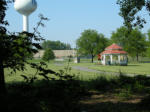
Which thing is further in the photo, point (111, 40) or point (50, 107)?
point (111, 40)

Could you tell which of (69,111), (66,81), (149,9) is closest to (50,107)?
(69,111)

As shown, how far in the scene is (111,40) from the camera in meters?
70.4

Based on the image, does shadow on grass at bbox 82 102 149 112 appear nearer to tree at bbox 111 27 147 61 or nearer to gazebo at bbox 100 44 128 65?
gazebo at bbox 100 44 128 65

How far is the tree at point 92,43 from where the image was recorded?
66438mm

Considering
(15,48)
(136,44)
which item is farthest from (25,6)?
(15,48)

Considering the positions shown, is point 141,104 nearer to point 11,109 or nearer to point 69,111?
point 69,111

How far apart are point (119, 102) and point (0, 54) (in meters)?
3.48

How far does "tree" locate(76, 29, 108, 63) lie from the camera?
2616 inches

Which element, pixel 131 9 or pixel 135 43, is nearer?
pixel 131 9

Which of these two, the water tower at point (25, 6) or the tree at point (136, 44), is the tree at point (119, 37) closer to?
the tree at point (136, 44)

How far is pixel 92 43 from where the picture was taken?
221 feet

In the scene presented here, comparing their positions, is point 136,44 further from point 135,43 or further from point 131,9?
point 131,9

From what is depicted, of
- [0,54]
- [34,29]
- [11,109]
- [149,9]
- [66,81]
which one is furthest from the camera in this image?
[149,9]

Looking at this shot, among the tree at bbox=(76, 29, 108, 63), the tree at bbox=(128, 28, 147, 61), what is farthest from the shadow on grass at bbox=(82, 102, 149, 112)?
the tree at bbox=(76, 29, 108, 63)
